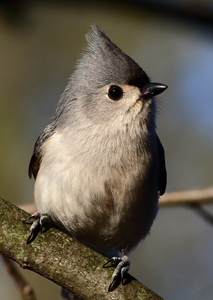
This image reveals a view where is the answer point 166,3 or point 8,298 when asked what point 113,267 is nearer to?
point 166,3

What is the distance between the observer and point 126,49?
21.9ft


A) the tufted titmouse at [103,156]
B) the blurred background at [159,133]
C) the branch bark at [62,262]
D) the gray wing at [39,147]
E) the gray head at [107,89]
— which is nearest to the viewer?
the branch bark at [62,262]

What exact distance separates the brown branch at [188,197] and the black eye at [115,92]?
2.79 feet

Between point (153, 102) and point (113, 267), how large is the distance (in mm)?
1269

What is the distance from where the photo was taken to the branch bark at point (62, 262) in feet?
7.72

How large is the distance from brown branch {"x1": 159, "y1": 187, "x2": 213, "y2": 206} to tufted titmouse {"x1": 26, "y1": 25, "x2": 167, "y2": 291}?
108mm

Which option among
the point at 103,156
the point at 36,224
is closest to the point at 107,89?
the point at 103,156

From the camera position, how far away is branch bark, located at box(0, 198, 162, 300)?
2352mm

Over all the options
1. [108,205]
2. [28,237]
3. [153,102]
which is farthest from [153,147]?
[28,237]

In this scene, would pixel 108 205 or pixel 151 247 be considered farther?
pixel 151 247

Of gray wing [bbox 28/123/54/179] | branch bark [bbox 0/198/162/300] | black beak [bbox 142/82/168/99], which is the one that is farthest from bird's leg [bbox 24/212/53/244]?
black beak [bbox 142/82/168/99]

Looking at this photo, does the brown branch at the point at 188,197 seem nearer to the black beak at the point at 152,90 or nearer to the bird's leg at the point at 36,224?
the black beak at the point at 152,90

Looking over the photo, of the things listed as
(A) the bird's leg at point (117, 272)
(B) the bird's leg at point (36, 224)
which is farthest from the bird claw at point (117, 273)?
(B) the bird's leg at point (36, 224)

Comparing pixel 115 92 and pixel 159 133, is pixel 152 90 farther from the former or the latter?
pixel 159 133
